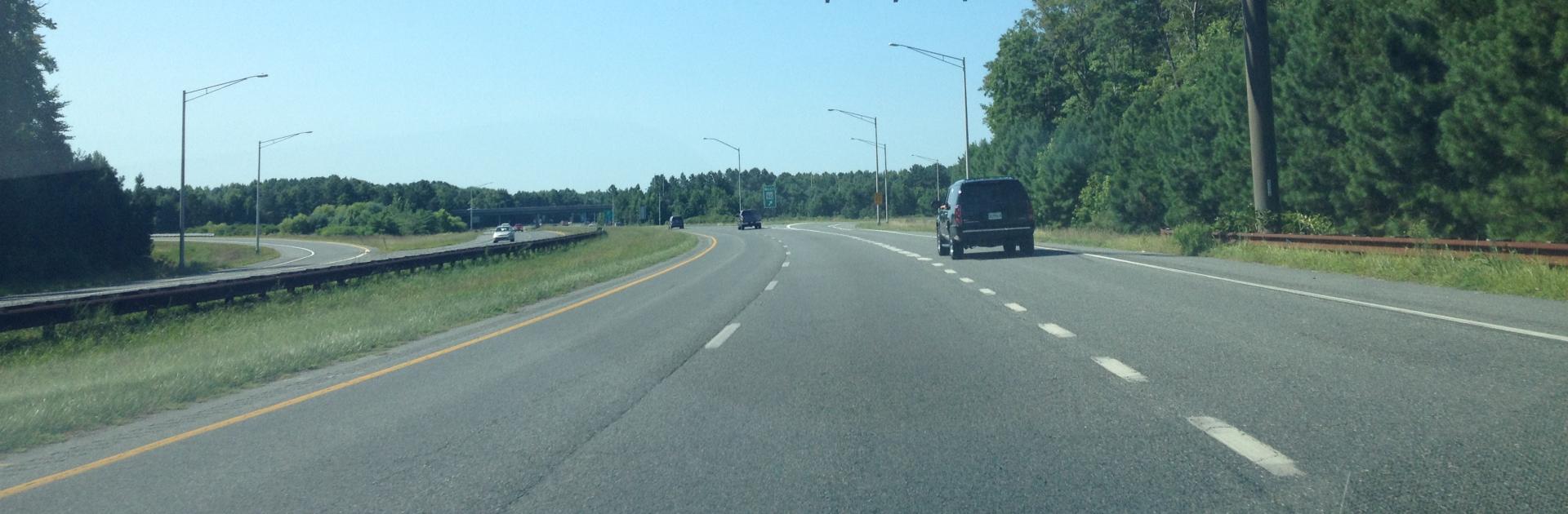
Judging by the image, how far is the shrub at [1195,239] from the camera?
2889 centimetres

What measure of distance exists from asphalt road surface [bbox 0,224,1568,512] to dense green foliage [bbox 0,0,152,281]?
39.4m

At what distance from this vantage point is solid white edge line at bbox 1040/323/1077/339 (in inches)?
455

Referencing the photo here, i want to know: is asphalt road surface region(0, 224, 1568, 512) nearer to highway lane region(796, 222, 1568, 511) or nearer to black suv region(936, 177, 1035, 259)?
highway lane region(796, 222, 1568, 511)

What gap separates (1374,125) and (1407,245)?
813 centimetres

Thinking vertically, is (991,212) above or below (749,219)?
below

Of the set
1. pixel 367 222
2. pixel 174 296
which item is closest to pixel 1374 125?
pixel 174 296

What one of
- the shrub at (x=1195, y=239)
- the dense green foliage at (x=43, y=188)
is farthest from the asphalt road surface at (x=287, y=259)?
the shrub at (x=1195, y=239)

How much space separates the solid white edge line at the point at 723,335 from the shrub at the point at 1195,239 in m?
18.3

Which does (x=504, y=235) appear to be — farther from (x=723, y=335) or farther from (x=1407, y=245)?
(x=723, y=335)

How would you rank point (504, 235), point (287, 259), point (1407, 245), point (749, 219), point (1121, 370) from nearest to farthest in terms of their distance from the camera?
point (1121, 370), point (1407, 245), point (287, 259), point (504, 235), point (749, 219)

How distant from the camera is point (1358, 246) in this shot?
21.6 m

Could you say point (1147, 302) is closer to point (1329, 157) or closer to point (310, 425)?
point (310, 425)

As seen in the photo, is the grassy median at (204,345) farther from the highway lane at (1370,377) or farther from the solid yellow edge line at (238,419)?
the highway lane at (1370,377)

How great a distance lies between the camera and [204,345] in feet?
48.5
